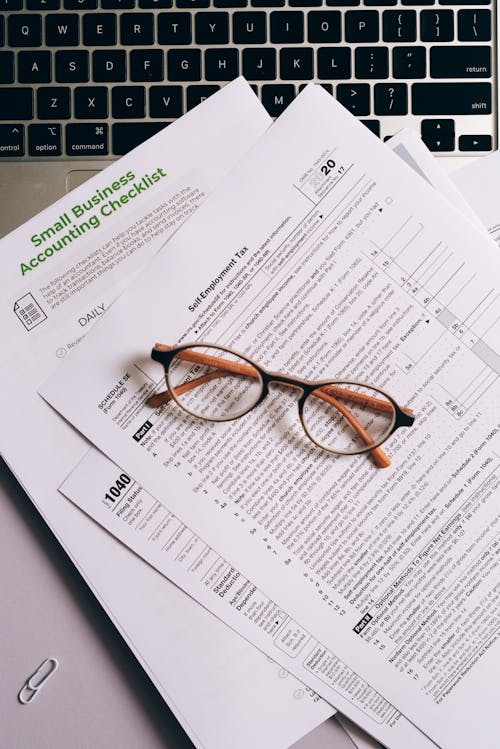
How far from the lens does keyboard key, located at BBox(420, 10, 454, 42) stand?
2.15ft

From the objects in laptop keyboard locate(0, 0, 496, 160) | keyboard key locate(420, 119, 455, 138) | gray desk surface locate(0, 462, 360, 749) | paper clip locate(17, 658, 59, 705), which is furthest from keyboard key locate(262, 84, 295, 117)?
paper clip locate(17, 658, 59, 705)

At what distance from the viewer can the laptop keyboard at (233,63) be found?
0.65 m

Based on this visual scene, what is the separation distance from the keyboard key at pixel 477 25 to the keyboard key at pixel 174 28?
0.22 meters

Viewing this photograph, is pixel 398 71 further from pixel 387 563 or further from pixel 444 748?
pixel 444 748

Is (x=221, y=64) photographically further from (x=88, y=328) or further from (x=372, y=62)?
(x=88, y=328)

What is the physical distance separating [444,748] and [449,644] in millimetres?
82

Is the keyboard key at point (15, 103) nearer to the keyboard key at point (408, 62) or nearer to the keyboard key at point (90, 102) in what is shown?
the keyboard key at point (90, 102)

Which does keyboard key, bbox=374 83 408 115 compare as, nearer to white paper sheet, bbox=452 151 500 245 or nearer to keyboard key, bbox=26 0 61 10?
white paper sheet, bbox=452 151 500 245

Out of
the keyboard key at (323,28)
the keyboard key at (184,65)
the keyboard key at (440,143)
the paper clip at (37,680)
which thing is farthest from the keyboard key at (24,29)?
the paper clip at (37,680)

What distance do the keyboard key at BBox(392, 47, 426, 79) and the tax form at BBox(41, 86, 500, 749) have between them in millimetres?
71

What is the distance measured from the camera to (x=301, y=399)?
0.61 meters

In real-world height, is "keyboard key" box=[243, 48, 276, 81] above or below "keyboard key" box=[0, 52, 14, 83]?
above

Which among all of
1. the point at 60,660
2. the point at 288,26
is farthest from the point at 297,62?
the point at 60,660

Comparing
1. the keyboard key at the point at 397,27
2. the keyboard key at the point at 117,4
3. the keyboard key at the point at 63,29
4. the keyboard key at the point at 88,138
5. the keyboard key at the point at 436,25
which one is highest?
the keyboard key at the point at 436,25
